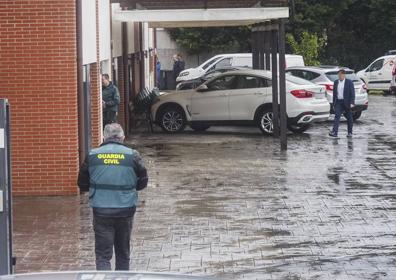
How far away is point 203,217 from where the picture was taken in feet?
43.3

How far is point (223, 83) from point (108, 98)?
225 inches

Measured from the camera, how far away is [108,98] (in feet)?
65.1

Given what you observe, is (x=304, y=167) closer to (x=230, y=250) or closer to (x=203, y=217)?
(x=203, y=217)

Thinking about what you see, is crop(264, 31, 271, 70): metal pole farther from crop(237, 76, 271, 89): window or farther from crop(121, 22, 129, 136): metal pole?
crop(121, 22, 129, 136): metal pole

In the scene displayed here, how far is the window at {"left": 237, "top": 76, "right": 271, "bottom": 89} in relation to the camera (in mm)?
24453

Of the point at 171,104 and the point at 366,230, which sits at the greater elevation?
the point at 171,104

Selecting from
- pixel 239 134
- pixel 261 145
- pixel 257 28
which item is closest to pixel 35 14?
pixel 261 145

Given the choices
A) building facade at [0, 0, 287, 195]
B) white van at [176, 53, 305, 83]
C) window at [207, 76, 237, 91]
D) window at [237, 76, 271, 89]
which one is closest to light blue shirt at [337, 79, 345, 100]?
window at [237, 76, 271, 89]

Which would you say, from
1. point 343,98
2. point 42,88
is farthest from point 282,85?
point 42,88

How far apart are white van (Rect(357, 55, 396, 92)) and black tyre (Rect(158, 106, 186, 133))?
17.5 metres

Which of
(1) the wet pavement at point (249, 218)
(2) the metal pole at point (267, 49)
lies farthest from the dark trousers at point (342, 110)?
(1) the wet pavement at point (249, 218)

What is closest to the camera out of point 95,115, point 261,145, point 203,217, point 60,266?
point 60,266

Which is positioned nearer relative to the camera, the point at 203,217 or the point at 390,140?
the point at 203,217

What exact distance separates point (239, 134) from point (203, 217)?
12.0 metres
